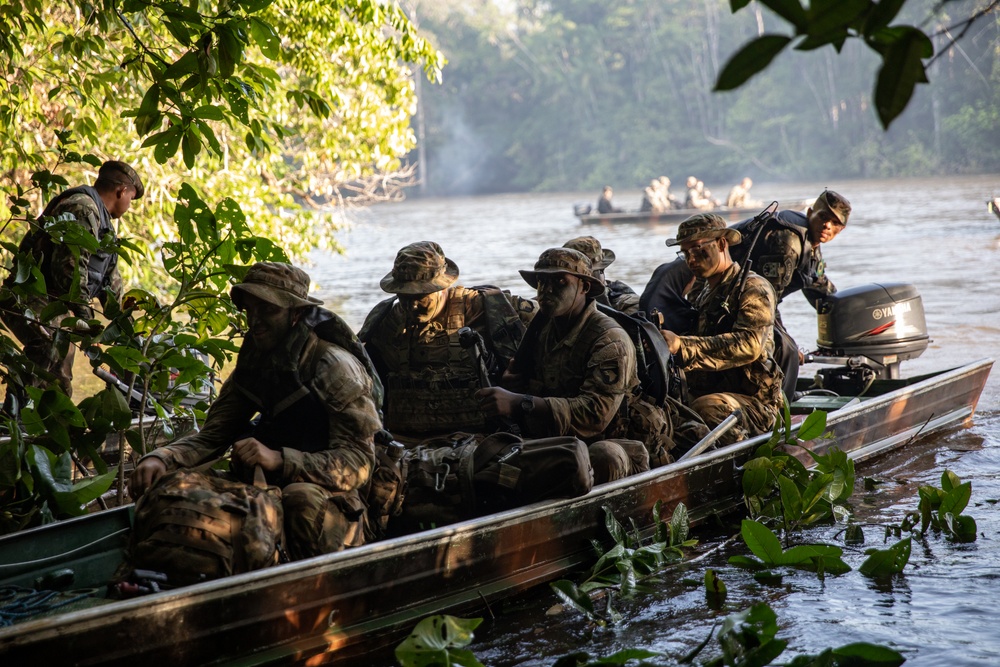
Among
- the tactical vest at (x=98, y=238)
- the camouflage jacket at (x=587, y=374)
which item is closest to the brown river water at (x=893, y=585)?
the camouflage jacket at (x=587, y=374)

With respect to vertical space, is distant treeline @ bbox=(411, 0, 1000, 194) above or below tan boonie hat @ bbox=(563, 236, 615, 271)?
above

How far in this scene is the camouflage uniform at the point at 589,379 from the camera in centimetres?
529

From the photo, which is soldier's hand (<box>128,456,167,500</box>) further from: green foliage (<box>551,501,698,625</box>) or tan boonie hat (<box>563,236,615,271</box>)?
tan boonie hat (<box>563,236,615,271</box>)

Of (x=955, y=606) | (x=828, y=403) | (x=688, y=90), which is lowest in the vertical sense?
(x=955, y=606)

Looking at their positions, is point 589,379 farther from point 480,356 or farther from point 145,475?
point 145,475

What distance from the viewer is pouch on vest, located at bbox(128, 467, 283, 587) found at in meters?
3.99

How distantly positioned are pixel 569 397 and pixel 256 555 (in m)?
1.99

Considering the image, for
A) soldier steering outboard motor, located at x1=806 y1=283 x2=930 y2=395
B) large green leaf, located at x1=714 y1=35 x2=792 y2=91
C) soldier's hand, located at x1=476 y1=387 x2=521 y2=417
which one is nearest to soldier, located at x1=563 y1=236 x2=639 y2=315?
soldier's hand, located at x1=476 y1=387 x2=521 y2=417

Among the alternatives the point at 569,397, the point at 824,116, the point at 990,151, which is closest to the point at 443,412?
the point at 569,397

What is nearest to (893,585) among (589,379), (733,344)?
(733,344)

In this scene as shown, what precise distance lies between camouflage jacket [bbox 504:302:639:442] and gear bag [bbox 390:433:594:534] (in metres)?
0.34

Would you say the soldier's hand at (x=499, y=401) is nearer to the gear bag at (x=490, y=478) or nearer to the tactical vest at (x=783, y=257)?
the gear bag at (x=490, y=478)

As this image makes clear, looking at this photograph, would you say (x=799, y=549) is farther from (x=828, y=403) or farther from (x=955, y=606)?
(x=828, y=403)

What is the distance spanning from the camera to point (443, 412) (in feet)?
A: 19.8
